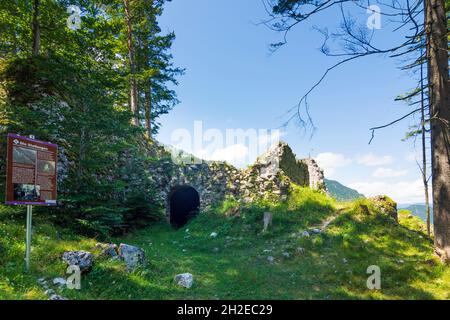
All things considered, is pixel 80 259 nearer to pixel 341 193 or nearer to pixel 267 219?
pixel 267 219

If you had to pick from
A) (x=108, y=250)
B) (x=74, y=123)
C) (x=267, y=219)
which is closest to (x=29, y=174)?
(x=108, y=250)

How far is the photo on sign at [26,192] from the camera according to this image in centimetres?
505

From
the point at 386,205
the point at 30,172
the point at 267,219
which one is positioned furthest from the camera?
the point at 386,205

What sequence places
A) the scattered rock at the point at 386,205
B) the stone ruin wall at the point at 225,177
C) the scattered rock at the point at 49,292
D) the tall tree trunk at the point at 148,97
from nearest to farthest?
1. the scattered rock at the point at 49,292
2. the scattered rock at the point at 386,205
3. the stone ruin wall at the point at 225,177
4. the tall tree trunk at the point at 148,97

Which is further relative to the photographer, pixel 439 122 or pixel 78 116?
pixel 78 116

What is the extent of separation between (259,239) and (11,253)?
773cm

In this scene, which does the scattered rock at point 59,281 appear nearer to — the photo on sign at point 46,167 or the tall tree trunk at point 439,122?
the photo on sign at point 46,167

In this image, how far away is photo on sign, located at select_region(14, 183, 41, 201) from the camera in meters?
5.05

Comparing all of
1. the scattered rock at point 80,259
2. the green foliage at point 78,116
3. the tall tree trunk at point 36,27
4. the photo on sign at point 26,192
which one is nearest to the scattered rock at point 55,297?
the scattered rock at point 80,259

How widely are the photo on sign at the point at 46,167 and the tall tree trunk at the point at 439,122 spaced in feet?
33.5

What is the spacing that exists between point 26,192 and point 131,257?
287 centimetres

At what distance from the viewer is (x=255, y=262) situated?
7.69 meters
